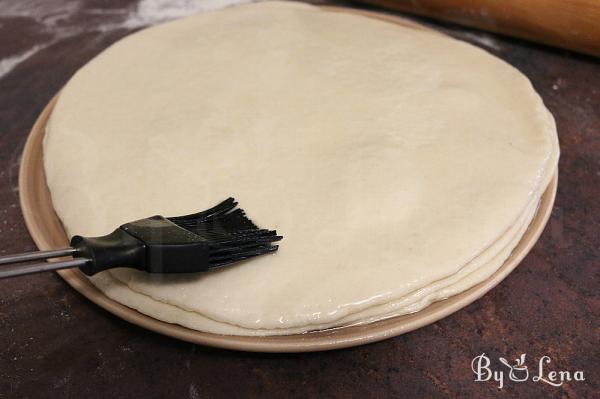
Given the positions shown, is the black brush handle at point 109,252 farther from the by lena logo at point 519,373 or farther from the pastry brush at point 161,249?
the by lena logo at point 519,373

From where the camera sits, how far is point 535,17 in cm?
192

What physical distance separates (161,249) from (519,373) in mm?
745

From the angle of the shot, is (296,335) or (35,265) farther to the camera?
(296,335)

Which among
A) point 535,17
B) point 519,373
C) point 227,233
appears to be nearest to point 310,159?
point 227,233

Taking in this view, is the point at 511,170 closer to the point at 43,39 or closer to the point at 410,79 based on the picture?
the point at 410,79

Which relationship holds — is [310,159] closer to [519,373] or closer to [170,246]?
Result: [170,246]

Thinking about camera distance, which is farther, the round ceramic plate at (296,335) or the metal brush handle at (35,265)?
the round ceramic plate at (296,335)

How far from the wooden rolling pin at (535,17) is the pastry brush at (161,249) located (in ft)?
4.32

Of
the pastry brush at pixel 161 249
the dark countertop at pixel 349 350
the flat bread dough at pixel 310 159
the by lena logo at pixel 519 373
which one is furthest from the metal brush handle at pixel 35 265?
the by lena logo at pixel 519 373

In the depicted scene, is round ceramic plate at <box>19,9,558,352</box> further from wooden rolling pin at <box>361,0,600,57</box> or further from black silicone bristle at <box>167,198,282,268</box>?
wooden rolling pin at <box>361,0,600,57</box>

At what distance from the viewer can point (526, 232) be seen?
4.26 ft

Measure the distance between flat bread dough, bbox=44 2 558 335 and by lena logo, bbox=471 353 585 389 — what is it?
6.5 inches

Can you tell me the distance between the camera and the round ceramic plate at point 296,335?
1084 mm

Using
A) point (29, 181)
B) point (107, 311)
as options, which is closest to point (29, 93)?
point (29, 181)
